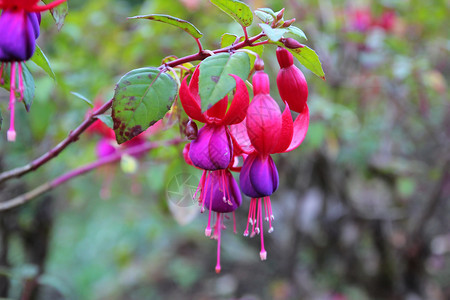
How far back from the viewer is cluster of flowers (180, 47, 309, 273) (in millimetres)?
399

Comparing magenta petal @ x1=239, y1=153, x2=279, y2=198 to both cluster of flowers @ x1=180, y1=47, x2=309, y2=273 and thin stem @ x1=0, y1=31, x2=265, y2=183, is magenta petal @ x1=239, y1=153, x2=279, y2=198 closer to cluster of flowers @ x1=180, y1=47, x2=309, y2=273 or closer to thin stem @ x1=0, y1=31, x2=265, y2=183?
cluster of flowers @ x1=180, y1=47, x2=309, y2=273

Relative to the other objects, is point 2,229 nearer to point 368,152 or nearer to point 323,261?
point 368,152

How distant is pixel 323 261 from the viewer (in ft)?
7.50

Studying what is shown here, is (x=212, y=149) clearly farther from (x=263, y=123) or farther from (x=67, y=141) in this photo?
(x=67, y=141)

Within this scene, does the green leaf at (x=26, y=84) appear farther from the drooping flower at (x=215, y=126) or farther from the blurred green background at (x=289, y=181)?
the blurred green background at (x=289, y=181)

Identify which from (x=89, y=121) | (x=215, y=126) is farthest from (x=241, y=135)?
(x=89, y=121)

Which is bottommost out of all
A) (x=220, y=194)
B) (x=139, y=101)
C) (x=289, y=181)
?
(x=289, y=181)

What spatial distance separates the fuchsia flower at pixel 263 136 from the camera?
39 centimetres

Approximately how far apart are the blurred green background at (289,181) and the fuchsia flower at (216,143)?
386 millimetres

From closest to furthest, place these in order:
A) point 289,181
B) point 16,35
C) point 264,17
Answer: point 16,35 → point 264,17 → point 289,181

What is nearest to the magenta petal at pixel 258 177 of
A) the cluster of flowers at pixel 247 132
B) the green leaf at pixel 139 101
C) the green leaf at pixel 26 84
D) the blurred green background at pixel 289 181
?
the cluster of flowers at pixel 247 132

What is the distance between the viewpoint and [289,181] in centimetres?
227

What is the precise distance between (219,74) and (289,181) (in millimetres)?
1945

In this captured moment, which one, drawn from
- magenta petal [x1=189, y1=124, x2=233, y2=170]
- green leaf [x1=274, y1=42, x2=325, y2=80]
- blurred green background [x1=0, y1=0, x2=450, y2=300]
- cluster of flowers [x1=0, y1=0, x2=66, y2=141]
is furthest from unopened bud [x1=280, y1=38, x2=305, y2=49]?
blurred green background [x1=0, y1=0, x2=450, y2=300]
